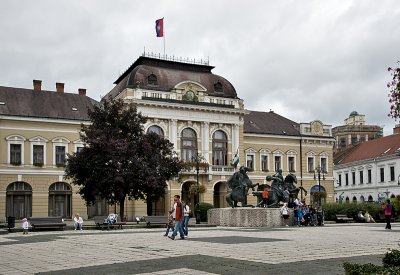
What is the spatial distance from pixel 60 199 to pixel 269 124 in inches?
1058

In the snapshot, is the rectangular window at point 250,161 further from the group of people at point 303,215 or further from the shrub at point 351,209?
the group of people at point 303,215

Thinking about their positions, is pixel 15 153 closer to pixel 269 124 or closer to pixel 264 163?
pixel 264 163

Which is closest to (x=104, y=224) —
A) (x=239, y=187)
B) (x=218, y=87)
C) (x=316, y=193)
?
(x=239, y=187)

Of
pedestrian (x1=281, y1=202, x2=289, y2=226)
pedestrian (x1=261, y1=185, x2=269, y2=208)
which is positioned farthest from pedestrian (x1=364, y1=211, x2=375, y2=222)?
pedestrian (x1=281, y1=202, x2=289, y2=226)

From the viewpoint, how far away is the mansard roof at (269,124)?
64.7 m

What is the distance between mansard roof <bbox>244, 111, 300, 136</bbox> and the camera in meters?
64.7

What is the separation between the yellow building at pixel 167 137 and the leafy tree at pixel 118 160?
1017 cm

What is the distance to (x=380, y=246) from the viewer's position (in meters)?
16.8

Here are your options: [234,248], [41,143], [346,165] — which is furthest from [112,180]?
[346,165]

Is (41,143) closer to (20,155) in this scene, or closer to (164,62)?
(20,155)

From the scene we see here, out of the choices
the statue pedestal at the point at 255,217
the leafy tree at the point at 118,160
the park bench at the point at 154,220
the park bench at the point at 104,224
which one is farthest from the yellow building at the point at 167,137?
the statue pedestal at the point at 255,217

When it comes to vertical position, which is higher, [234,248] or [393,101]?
[393,101]

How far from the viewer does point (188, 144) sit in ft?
190

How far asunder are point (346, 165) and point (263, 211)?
54.9 meters
